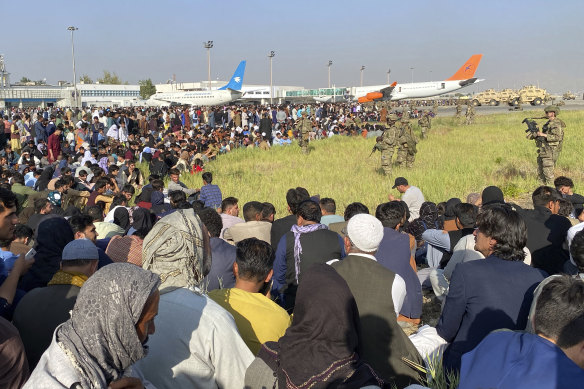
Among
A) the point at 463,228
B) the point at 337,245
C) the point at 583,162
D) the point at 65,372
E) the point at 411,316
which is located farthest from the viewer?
the point at 583,162

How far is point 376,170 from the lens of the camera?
14516 mm

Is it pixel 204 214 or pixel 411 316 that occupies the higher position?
pixel 204 214

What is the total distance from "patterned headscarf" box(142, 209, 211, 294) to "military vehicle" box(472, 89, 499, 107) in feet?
181

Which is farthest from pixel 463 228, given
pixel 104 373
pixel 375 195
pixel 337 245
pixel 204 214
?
pixel 375 195

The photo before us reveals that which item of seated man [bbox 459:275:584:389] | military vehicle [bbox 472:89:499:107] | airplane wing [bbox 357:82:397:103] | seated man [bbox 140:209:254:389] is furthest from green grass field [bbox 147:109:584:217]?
military vehicle [bbox 472:89:499:107]

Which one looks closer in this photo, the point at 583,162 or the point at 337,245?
the point at 337,245

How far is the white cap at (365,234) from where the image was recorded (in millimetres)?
3115

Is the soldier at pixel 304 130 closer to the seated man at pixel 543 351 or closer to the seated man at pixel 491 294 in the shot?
the seated man at pixel 491 294

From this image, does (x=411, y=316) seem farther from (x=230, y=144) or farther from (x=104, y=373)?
(x=230, y=144)

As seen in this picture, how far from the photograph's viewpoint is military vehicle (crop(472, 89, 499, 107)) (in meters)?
53.6

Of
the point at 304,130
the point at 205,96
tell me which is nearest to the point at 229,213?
the point at 304,130

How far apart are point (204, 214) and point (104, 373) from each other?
332 centimetres

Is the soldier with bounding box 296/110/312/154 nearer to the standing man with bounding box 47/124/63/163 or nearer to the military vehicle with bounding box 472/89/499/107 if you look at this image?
the standing man with bounding box 47/124/63/163

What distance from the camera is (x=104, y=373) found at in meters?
1.81
